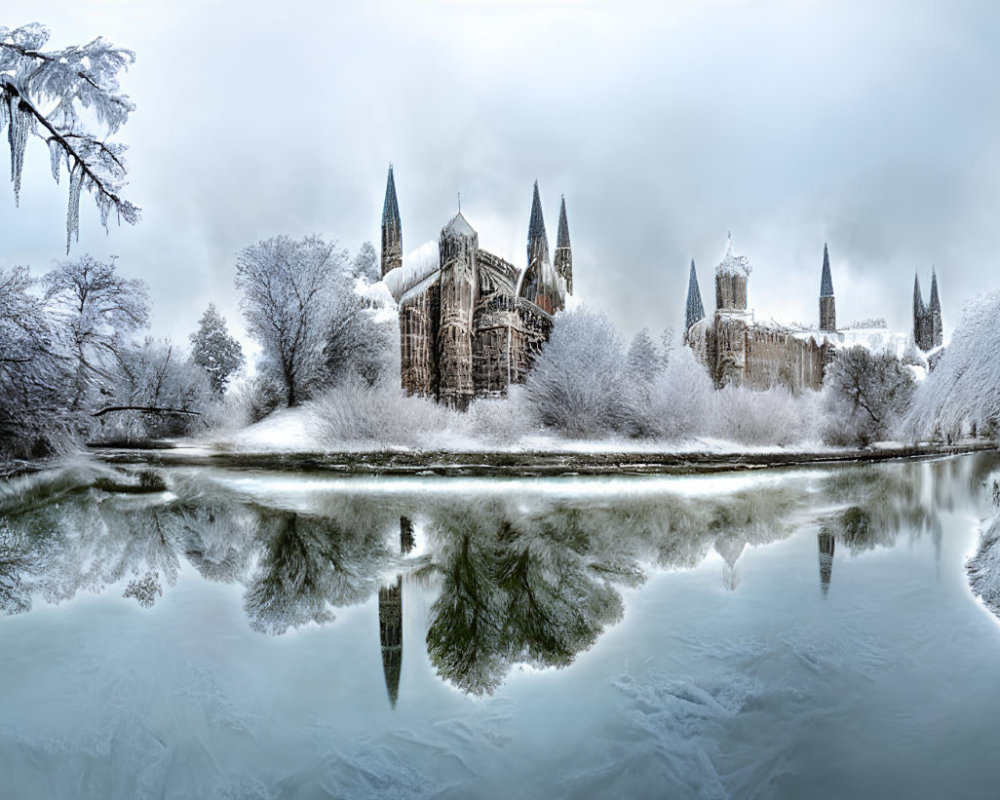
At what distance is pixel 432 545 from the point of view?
520cm

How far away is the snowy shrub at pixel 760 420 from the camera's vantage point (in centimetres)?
1462

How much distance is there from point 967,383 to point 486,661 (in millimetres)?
4827

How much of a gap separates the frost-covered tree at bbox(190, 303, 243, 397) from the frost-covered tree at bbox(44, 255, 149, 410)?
1845 millimetres

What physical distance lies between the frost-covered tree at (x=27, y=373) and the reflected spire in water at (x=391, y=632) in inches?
214

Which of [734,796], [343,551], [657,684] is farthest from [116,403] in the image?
[734,796]

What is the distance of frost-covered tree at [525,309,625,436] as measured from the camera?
1331 cm

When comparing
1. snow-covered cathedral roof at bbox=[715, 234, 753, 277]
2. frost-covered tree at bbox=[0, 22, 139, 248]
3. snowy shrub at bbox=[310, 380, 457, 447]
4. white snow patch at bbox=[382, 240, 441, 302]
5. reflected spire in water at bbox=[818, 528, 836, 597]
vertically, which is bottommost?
reflected spire in water at bbox=[818, 528, 836, 597]

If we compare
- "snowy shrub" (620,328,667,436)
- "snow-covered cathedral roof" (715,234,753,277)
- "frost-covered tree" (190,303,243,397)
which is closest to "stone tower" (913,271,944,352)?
"snow-covered cathedral roof" (715,234,753,277)

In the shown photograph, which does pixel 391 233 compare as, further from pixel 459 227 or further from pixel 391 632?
pixel 391 632

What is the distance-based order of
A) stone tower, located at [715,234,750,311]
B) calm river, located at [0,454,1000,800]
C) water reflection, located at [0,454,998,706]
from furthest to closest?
stone tower, located at [715,234,750,311], water reflection, located at [0,454,998,706], calm river, located at [0,454,1000,800]

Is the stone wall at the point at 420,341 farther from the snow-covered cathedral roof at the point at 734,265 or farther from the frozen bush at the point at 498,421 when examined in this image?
the snow-covered cathedral roof at the point at 734,265

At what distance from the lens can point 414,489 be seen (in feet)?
27.6

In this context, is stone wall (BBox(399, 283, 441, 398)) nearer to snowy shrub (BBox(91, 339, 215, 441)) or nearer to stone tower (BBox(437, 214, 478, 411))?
stone tower (BBox(437, 214, 478, 411))

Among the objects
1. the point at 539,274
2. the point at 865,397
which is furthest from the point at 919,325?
the point at 539,274
